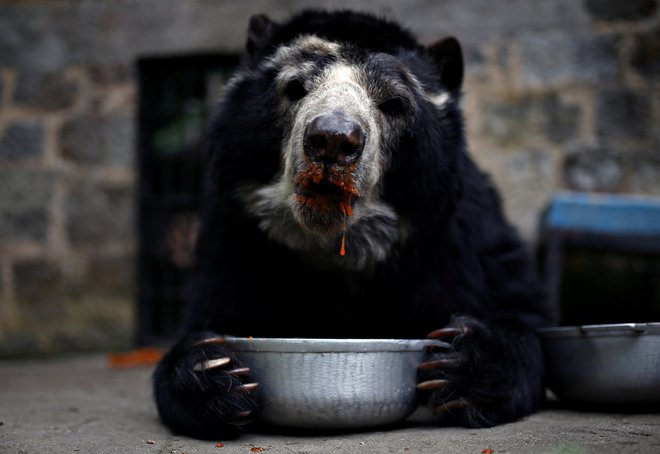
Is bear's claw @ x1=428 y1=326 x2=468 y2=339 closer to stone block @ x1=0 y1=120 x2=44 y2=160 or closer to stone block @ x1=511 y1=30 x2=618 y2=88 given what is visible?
stone block @ x1=511 y1=30 x2=618 y2=88

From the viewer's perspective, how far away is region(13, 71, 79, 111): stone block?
18.2 ft

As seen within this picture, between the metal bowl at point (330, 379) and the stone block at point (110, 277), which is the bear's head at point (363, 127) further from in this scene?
the stone block at point (110, 277)

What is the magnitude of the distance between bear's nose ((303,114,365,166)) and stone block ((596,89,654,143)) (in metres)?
3.10

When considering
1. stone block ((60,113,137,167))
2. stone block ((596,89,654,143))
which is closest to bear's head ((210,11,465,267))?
stone block ((596,89,654,143))

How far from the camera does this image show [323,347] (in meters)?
2.17

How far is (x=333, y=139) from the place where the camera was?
2.32 m

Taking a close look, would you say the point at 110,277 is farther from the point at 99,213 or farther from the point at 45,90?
the point at 45,90

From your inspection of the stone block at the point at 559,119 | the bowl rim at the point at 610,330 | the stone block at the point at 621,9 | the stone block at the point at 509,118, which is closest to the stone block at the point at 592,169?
the stone block at the point at 559,119

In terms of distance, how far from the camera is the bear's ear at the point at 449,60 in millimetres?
3184

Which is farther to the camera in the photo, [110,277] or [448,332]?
[110,277]

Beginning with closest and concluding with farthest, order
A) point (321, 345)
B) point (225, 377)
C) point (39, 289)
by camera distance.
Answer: point (321, 345) < point (225, 377) < point (39, 289)

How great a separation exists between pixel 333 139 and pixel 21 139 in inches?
157

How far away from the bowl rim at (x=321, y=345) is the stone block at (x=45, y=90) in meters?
3.81

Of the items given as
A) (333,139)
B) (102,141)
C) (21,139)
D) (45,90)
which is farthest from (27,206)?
(333,139)
